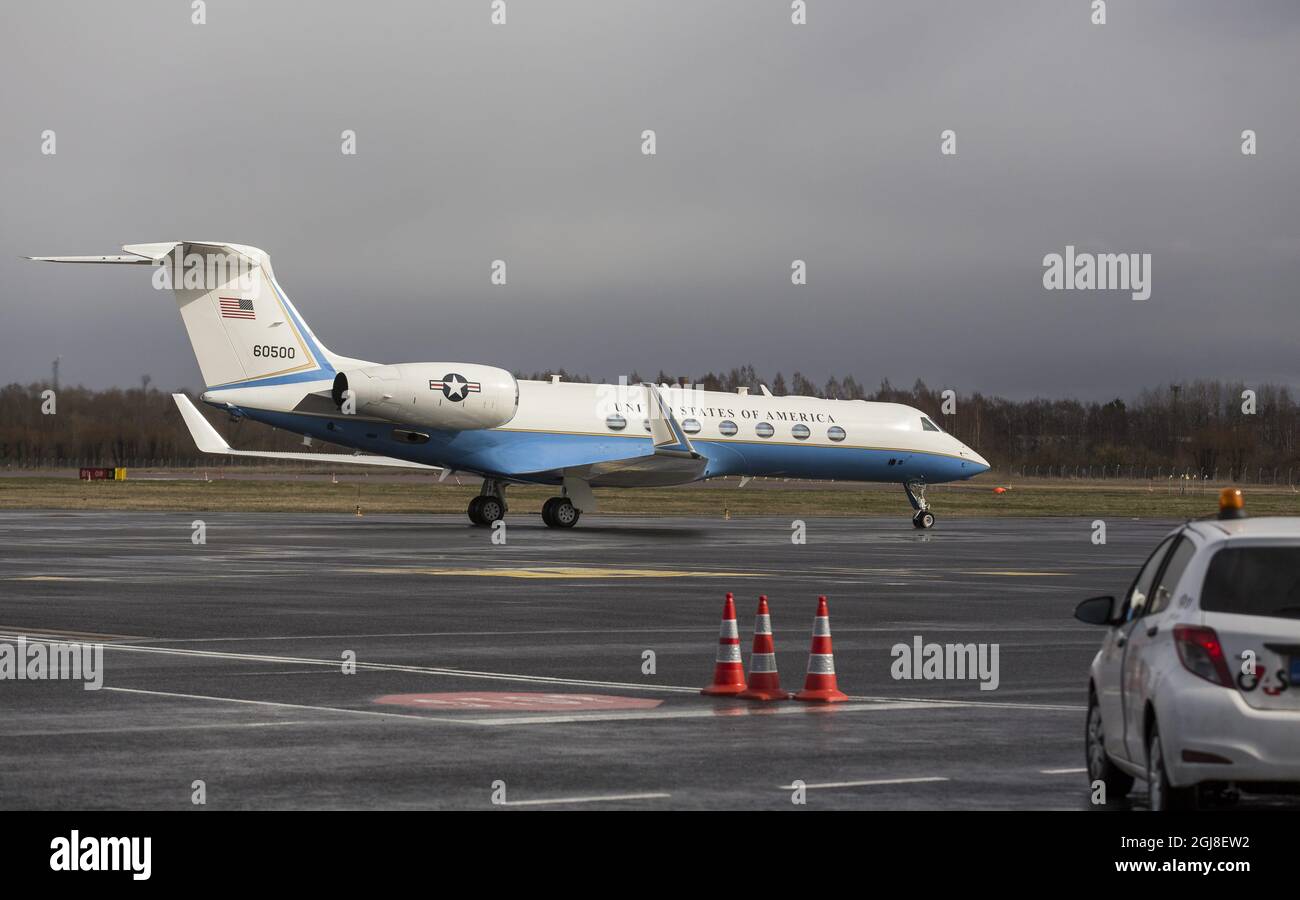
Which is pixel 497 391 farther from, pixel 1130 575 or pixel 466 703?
pixel 466 703

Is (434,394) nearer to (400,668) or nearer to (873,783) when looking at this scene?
(400,668)

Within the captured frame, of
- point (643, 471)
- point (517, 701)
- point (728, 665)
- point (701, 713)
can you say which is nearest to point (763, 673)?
point (728, 665)

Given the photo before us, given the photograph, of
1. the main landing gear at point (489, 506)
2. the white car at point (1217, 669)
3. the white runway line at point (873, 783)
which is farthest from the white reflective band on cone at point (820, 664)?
the main landing gear at point (489, 506)

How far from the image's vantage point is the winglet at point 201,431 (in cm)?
4456

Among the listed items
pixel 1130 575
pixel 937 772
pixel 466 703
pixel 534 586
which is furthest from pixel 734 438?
pixel 937 772

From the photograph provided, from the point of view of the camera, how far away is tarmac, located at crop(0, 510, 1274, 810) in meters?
10.2

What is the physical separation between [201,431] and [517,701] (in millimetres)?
32737

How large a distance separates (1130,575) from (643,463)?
15.2m

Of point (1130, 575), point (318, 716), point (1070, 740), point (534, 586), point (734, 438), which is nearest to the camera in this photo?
point (1070, 740)

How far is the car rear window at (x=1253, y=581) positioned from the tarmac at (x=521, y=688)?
160 centimetres

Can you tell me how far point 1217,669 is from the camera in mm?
8219

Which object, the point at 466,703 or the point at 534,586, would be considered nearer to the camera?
the point at 466,703

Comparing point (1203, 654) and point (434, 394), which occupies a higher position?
point (434, 394)

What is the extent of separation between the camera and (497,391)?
142 feet
